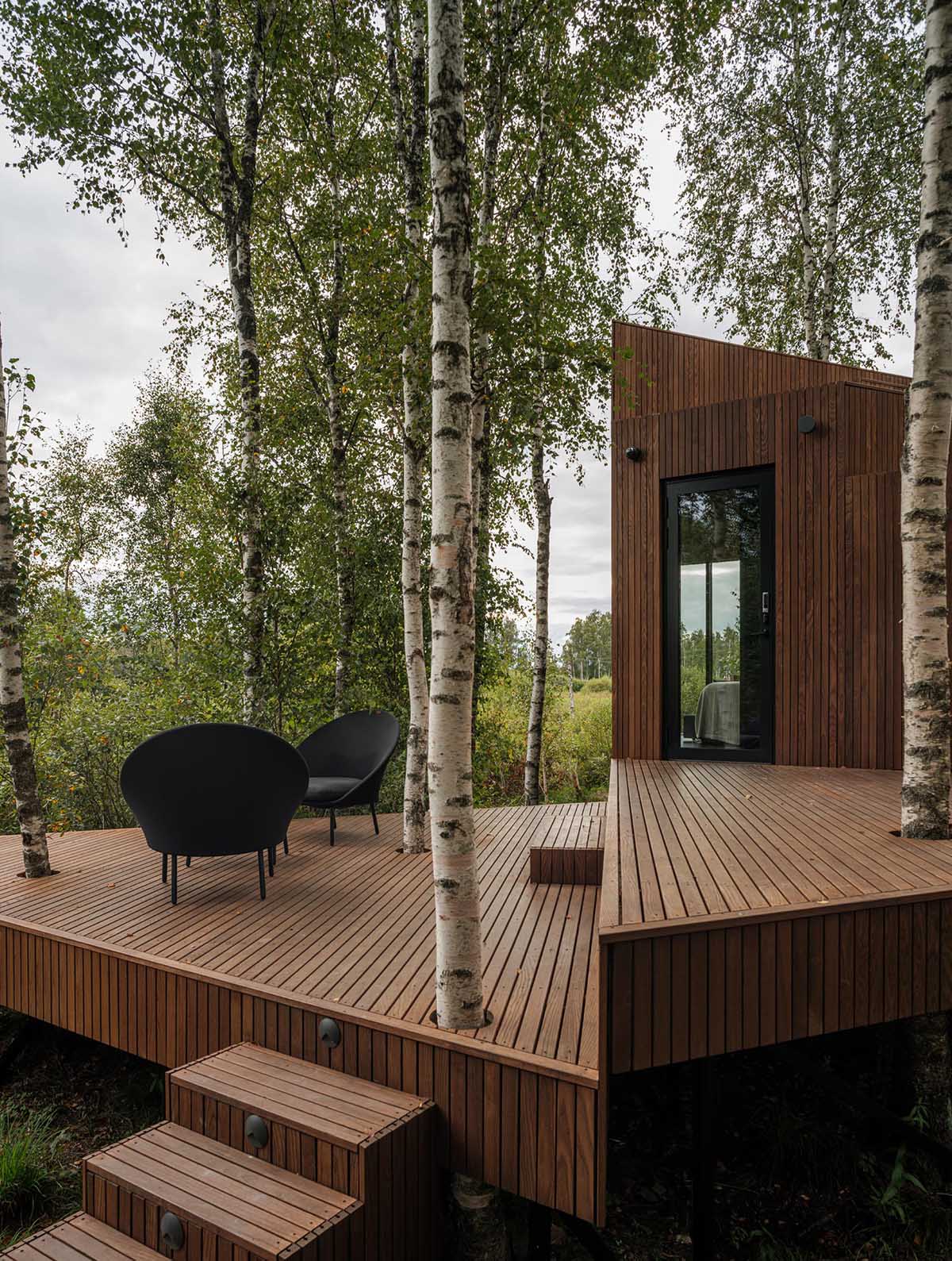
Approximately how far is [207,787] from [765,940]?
2.49 m

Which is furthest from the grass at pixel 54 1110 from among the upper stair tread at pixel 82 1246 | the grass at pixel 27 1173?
the upper stair tread at pixel 82 1246

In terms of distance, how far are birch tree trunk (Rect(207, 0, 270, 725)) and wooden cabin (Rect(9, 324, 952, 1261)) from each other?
147 cm

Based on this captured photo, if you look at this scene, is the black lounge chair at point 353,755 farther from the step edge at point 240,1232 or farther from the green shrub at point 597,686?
the green shrub at point 597,686

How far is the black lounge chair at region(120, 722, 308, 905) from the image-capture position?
3.35m

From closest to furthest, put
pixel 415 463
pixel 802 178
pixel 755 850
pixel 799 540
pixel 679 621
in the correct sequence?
pixel 755 850
pixel 415 463
pixel 799 540
pixel 679 621
pixel 802 178

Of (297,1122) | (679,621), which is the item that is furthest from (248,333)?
(297,1122)

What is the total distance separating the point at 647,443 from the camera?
18.4ft

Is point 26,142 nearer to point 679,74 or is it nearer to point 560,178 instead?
point 560,178

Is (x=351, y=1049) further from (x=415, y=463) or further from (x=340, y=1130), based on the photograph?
(x=415, y=463)

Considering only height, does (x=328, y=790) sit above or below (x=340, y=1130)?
above

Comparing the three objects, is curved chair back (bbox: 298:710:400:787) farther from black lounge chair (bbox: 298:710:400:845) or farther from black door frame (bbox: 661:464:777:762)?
black door frame (bbox: 661:464:777:762)

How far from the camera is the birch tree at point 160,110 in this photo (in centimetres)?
546

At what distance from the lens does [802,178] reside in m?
8.58

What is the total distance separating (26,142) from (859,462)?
6951mm
